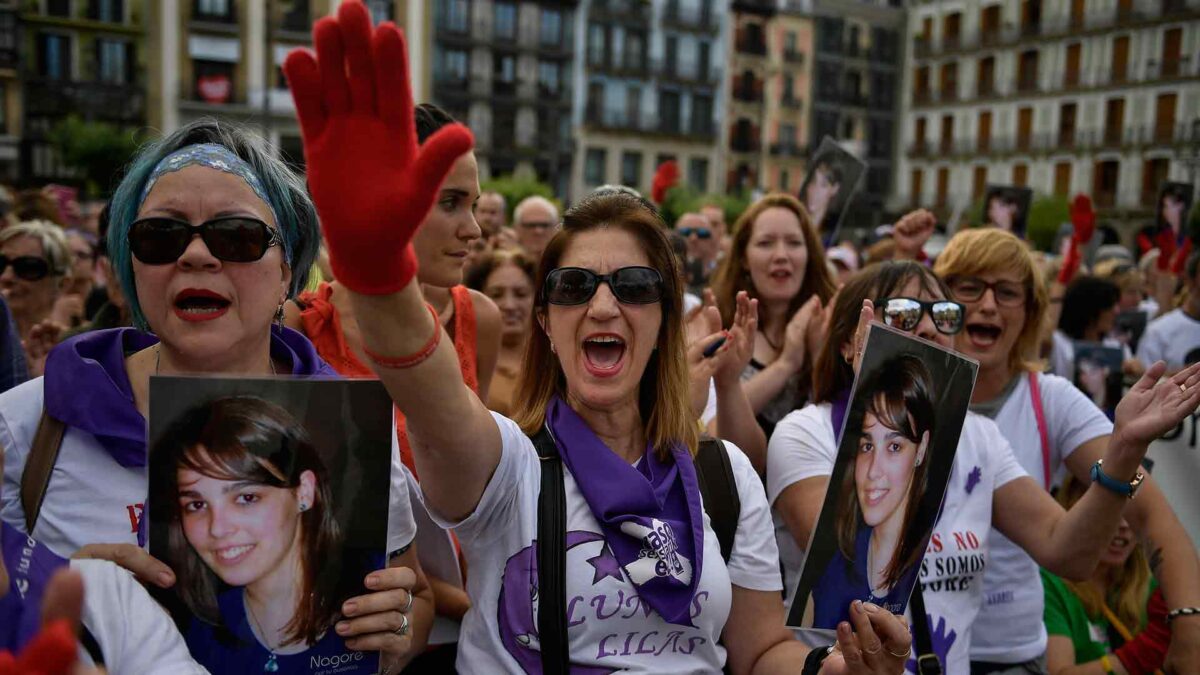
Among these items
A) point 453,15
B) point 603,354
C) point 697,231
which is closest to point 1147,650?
point 603,354

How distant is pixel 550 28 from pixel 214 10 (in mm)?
16540

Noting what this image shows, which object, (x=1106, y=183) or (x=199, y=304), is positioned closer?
(x=199, y=304)

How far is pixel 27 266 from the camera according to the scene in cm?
461

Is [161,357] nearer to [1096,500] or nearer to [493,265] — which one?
[1096,500]

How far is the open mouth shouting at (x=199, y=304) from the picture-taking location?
6.35ft

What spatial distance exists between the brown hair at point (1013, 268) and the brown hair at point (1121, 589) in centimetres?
53

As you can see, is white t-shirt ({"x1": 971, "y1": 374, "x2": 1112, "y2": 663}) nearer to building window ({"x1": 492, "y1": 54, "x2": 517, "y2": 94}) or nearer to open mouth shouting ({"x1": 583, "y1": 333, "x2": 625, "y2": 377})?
open mouth shouting ({"x1": 583, "y1": 333, "x2": 625, "y2": 377})

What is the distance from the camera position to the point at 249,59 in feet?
130

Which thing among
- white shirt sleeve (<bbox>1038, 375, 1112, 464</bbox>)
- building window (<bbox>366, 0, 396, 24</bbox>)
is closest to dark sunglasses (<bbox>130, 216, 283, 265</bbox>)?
white shirt sleeve (<bbox>1038, 375, 1112, 464</bbox>)

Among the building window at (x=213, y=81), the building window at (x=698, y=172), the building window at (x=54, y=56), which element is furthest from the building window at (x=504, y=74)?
the building window at (x=54, y=56)

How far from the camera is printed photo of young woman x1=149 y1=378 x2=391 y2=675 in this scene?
65.2 inches

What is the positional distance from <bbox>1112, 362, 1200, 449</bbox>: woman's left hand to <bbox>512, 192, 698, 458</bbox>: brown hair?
1.12m

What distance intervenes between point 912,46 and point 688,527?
58681 millimetres

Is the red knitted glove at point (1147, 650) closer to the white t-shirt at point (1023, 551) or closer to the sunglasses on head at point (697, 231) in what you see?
the white t-shirt at point (1023, 551)
